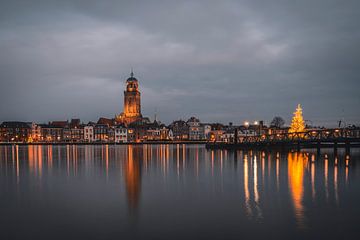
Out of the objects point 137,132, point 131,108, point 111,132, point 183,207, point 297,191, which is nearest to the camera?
point 183,207

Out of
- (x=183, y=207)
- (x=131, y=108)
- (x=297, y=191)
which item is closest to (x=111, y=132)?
(x=131, y=108)

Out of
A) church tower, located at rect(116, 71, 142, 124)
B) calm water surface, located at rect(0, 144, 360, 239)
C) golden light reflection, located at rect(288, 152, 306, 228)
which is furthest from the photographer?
church tower, located at rect(116, 71, 142, 124)

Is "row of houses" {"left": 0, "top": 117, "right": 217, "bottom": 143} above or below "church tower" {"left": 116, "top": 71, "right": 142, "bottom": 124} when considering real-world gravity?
below

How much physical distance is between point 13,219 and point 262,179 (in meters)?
18.2

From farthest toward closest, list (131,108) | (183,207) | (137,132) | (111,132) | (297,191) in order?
(131,108) → (111,132) → (137,132) → (297,191) → (183,207)

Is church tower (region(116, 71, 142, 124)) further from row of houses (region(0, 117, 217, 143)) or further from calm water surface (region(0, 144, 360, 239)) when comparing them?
calm water surface (region(0, 144, 360, 239))

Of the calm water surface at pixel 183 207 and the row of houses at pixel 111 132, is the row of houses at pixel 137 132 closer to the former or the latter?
the row of houses at pixel 111 132

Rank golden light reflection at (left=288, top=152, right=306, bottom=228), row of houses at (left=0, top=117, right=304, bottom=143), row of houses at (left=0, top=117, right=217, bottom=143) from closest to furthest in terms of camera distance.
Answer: golden light reflection at (left=288, top=152, right=306, bottom=228) < row of houses at (left=0, top=117, right=304, bottom=143) < row of houses at (left=0, top=117, right=217, bottom=143)

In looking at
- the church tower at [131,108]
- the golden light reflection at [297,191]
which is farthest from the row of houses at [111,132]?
the golden light reflection at [297,191]

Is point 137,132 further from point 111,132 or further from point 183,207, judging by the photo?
point 183,207

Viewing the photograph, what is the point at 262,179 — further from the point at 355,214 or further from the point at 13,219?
the point at 13,219

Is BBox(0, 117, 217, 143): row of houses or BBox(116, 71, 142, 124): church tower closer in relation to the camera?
BBox(0, 117, 217, 143): row of houses

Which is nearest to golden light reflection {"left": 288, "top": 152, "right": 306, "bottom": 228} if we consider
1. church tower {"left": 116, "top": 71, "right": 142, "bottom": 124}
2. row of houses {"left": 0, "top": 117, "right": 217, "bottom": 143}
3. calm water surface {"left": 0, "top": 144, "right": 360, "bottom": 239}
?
calm water surface {"left": 0, "top": 144, "right": 360, "bottom": 239}

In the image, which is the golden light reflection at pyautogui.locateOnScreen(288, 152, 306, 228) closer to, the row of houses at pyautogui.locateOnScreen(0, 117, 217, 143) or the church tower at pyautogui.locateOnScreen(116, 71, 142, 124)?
the row of houses at pyautogui.locateOnScreen(0, 117, 217, 143)
